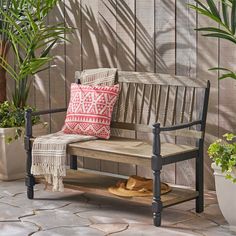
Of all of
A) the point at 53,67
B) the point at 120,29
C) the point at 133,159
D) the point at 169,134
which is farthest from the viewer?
Result: the point at 53,67

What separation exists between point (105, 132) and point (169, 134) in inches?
16.8

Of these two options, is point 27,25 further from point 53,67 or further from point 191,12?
point 191,12

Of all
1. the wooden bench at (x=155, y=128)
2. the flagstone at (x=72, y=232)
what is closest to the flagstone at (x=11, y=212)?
the wooden bench at (x=155, y=128)

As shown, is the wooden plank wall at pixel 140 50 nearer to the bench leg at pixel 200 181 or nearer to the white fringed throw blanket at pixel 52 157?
the bench leg at pixel 200 181

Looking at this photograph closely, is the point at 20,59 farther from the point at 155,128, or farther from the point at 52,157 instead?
the point at 155,128

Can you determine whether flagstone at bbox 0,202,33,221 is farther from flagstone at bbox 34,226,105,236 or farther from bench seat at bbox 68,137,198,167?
bench seat at bbox 68,137,198,167

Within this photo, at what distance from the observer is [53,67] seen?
5641mm

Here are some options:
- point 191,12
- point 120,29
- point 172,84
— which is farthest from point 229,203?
point 120,29

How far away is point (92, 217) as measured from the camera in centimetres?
434

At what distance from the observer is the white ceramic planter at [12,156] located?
5.26m

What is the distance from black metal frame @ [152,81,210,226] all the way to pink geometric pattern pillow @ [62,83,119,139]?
24.5 inches

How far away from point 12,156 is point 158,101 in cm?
123

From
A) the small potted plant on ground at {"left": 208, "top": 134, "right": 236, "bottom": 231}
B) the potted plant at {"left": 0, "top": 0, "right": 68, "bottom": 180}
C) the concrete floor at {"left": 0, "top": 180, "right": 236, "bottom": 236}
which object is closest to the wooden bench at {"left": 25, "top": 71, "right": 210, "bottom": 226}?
the concrete floor at {"left": 0, "top": 180, "right": 236, "bottom": 236}

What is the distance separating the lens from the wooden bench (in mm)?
4215
